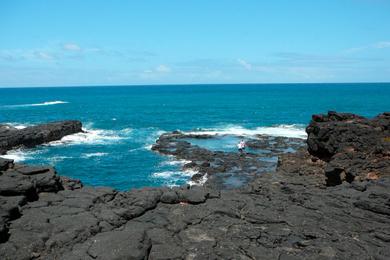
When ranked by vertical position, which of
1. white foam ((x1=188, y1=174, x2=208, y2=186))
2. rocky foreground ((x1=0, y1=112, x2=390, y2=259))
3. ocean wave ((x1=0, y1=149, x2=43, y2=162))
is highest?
rocky foreground ((x1=0, y1=112, x2=390, y2=259))

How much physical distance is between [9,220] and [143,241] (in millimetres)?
5194

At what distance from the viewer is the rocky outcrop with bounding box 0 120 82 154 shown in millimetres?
59338

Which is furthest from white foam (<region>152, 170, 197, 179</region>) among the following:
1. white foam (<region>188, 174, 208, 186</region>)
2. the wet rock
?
the wet rock

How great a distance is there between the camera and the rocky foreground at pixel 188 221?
12.8 meters

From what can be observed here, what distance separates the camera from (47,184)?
58.4ft

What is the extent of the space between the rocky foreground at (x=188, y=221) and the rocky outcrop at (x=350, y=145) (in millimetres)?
2256

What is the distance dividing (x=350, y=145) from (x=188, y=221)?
1873 cm

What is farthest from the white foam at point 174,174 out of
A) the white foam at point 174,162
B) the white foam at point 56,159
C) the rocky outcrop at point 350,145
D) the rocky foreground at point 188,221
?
the rocky foreground at point 188,221

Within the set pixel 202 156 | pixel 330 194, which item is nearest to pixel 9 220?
pixel 330 194

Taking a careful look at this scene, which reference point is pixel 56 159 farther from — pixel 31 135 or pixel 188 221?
pixel 188 221

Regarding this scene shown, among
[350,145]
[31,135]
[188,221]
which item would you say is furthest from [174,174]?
[31,135]

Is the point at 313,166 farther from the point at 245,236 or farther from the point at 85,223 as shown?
the point at 85,223

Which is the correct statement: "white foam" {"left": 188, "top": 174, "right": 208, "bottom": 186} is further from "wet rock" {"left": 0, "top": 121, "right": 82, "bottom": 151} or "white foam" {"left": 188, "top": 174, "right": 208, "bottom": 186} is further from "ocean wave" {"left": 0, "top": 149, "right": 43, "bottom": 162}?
"wet rock" {"left": 0, "top": 121, "right": 82, "bottom": 151}

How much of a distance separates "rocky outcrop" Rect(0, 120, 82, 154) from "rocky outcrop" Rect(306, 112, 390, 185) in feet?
141
